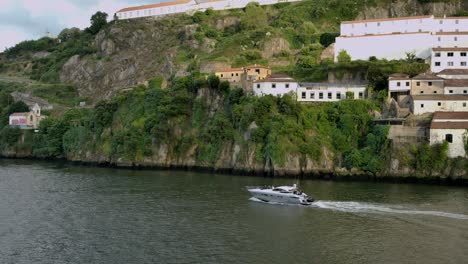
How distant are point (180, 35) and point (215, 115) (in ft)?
122

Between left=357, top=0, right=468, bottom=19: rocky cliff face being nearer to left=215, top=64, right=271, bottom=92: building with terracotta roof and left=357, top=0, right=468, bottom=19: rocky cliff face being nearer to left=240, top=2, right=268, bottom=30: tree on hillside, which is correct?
left=240, top=2, right=268, bottom=30: tree on hillside

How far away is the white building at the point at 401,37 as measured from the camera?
224 ft

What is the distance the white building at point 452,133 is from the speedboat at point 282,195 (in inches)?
689

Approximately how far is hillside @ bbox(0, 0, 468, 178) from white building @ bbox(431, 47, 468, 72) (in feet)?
10.9

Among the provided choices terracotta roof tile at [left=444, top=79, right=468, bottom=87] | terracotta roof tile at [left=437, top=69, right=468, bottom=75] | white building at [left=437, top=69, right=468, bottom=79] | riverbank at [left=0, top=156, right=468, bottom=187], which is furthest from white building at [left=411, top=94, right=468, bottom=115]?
riverbank at [left=0, top=156, right=468, bottom=187]

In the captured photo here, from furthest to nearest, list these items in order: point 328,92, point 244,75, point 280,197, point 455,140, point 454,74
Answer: point 244,75 → point 328,92 → point 454,74 → point 455,140 → point 280,197

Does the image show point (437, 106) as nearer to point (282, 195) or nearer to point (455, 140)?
point (455, 140)

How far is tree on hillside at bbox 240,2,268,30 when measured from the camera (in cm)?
9431

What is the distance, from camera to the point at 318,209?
39312 millimetres

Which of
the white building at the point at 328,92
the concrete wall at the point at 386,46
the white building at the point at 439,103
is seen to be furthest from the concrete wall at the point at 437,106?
the concrete wall at the point at 386,46

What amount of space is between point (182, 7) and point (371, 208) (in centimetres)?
7893

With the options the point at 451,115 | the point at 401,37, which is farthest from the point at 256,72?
the point at 451,115

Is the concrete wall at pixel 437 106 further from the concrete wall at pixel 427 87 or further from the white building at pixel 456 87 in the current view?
the concrete wall at pixel 427 87

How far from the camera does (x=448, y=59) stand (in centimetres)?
6397
